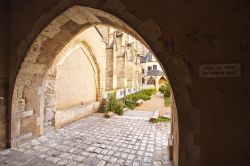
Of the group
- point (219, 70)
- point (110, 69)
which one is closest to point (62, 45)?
point (219, 70)

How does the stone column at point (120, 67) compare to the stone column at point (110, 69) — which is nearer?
the stone column at point (110, 69)

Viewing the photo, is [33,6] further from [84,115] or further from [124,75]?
[124,75]

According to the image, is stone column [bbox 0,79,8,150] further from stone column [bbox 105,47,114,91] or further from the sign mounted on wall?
stone column [bbox 105,47,114,91]

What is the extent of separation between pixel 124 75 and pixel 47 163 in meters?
14.1

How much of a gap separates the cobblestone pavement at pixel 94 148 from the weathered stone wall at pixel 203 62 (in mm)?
1298

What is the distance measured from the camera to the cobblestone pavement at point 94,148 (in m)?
3.05

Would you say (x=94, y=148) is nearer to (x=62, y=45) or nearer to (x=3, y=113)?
(x=3, y=113)

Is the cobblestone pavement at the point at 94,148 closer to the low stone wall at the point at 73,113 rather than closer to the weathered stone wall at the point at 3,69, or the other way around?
the low stone wall at the point at 73,113

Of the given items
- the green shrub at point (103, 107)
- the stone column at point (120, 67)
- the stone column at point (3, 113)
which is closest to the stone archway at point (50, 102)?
the stone column at point (3, 113)

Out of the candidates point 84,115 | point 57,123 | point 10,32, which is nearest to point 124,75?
point 84,115

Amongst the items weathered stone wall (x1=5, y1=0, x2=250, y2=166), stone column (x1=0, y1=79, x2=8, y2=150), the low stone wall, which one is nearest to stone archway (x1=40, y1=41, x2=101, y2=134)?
the low stone wall

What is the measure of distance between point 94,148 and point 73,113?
8.89 feet

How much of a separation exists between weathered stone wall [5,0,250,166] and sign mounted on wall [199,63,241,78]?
46mm

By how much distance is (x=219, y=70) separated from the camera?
1.96 metres
